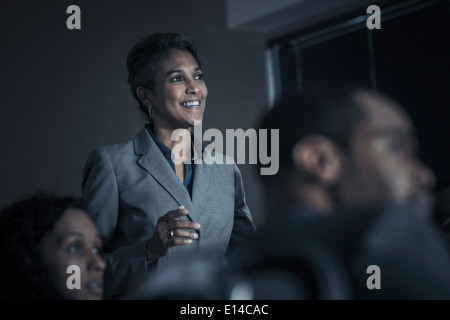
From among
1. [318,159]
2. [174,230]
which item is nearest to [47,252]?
[174,230]

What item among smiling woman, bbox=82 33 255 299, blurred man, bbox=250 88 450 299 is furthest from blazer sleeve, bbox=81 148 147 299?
blurred man, bbox=250 88 450 299

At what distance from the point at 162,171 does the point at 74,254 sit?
673mm

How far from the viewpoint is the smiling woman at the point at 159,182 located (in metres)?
1.74

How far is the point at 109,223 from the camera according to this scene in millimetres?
1774

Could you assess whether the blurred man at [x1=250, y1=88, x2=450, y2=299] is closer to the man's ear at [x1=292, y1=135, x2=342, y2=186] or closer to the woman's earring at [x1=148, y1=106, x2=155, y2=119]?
the man's ear at [x1=292, y1=135, x2=342, y2=186]

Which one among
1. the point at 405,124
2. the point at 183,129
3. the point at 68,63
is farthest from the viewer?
the point at 68,63

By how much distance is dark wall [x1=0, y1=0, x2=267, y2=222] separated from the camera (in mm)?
3301

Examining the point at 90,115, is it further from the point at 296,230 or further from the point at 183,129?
the point at 296,230

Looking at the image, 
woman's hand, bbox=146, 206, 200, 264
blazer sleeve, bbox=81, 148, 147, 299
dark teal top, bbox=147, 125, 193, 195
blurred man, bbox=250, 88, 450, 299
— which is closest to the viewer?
blurred man, bbox=250, 88, 450, 299

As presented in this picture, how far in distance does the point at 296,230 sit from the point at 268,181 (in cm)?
18

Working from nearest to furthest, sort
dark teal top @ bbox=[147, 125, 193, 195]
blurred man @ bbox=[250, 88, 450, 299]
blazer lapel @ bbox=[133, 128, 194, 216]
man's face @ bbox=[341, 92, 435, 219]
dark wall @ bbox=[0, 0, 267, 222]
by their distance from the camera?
blurred man @ bbox=[250, 88, 450, 299]
man's face @ bbox=[341, 92, 435, 219]
blazer lapel @ bbox=[133, 128, 194, 216]
dark teal top @ bbox=[147, 125, 193, 195]
dark wall @ bbox=[0, 0, 267, 222]

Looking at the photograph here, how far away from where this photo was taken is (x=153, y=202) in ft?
5.98

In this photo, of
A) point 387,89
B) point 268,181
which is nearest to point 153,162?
point 268,181

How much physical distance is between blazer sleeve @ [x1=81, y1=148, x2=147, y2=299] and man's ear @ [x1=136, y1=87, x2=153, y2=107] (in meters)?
0.27
